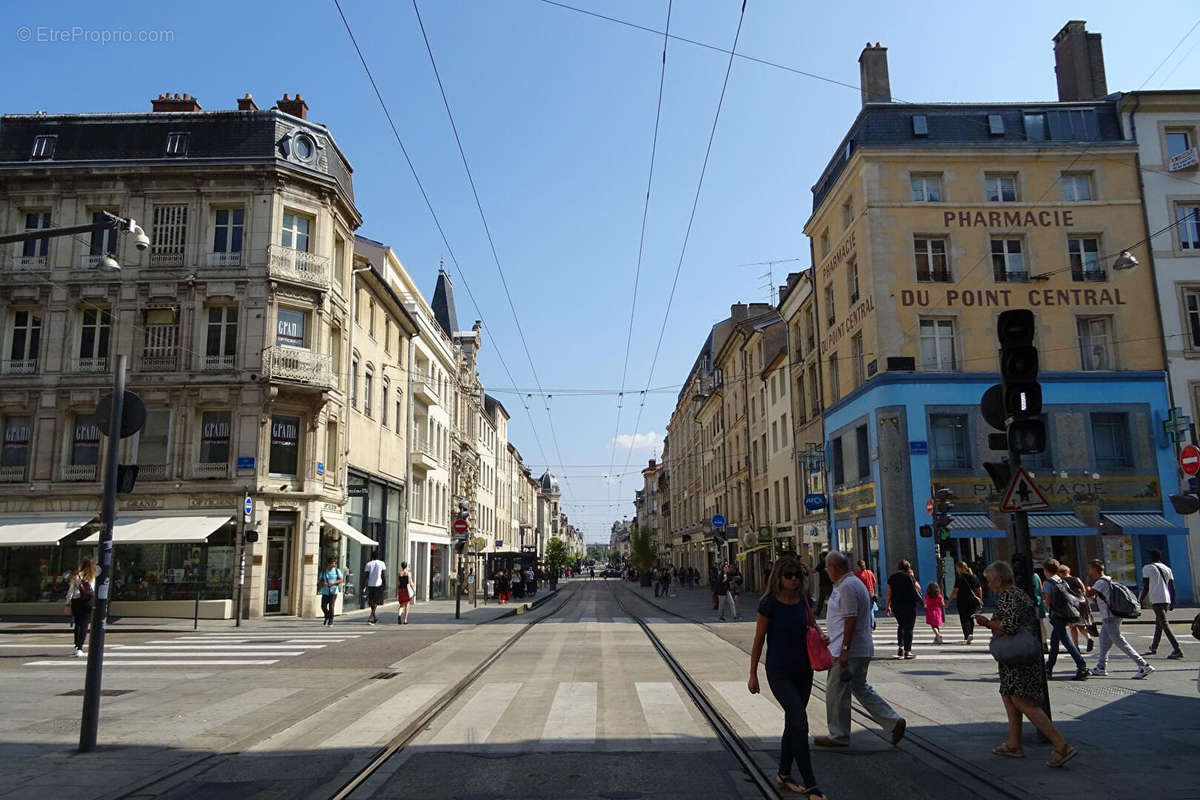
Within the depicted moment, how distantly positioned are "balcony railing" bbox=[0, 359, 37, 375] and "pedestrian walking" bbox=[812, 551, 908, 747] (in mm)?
28074

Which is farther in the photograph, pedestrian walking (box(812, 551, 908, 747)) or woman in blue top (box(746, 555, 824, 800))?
pedestrian walking (box(812, 551, 908, 747))

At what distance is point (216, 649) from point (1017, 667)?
1506 centimetres

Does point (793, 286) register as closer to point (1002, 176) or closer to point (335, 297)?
point (1002, 176)

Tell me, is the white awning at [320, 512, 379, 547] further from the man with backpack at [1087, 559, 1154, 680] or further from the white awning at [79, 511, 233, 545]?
the man with backpack at [1087, 559, 1154, 680]

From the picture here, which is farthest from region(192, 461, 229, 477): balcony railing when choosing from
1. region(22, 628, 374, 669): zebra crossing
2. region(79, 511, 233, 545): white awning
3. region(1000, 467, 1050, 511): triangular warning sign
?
region(1000, 467, 1050, 511): triangular warning sign

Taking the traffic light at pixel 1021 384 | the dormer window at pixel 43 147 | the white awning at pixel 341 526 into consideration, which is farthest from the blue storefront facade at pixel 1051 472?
the dormer window at pixel 43 147

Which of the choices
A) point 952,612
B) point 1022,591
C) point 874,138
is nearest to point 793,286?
point 874,138

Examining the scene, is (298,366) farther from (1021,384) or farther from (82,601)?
(1021,384)

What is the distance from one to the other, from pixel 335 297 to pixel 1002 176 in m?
23.1

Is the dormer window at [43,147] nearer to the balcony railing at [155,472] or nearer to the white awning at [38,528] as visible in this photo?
the balcony railing at [155,472]

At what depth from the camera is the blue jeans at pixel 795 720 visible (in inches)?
233

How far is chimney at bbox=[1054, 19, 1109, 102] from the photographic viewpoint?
100 feet

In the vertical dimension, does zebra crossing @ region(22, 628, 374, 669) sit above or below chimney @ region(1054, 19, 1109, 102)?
below

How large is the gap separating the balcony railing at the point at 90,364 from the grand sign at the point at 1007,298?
25.5 metres
